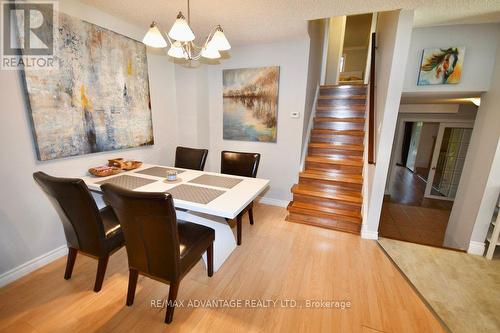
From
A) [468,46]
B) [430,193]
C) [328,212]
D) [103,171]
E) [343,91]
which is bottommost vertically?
[430,193]

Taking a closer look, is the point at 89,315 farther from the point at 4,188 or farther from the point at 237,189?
the point at 237,189

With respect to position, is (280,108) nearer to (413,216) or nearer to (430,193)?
(413,216)

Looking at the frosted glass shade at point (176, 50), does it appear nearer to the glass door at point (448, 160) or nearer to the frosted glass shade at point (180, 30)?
the frosted glass shade at point (180, 30)

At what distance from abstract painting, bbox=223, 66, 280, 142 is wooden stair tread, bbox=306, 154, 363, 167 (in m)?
0.67

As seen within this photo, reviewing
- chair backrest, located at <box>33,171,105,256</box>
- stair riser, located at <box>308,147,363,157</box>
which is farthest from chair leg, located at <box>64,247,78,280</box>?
stair riser, located at <box>308,147,363,157</box>

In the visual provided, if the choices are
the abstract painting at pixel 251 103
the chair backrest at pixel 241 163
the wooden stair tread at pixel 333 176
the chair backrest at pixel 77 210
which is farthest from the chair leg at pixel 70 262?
the wooden stair tread at pixel 333 176

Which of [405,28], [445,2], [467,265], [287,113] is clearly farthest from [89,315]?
[445,2]

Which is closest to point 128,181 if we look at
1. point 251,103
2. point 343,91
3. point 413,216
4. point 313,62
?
point 251,103

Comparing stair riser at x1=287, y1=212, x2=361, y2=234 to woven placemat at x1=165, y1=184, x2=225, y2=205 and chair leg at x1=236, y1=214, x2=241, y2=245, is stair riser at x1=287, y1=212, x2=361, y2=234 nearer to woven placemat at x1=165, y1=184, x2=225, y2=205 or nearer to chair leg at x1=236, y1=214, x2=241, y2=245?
chair leg at x1=236, y1=214, x2=241, y2=245

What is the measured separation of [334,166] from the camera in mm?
3055

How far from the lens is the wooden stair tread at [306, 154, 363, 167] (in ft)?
9.80

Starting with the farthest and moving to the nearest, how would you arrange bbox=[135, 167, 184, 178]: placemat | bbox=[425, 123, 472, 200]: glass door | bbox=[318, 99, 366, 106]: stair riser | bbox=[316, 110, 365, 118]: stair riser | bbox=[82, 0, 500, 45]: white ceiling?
bbox=[425, 123, 472, 200]: glass door
bbox=[318, 99, 366, 106]: stair riser
bbox=[316, 110, 365, 118]: stair riser
bbox=[135, 167, 184, 178]: placemat
bbox=[82, 0, 500, 45]: white ceiling

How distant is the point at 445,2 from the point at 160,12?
8.31 ft

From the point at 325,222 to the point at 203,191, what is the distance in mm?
1705
